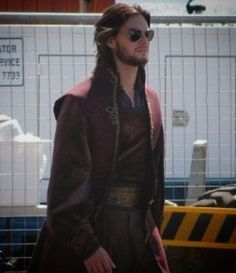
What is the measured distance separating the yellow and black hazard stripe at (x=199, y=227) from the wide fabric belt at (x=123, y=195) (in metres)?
1.04

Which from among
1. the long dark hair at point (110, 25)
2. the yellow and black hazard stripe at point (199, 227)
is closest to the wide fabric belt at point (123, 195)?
the long dark hair at point (110, 25)

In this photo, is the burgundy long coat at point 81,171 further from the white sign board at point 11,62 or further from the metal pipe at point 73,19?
the white sign board at point 11,62

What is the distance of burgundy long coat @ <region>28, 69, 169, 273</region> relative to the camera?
7.14 feet

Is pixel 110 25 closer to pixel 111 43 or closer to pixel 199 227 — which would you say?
pixel 111 43

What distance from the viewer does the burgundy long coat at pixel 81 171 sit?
2.18 metres

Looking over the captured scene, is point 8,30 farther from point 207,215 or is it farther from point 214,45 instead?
point 207,215

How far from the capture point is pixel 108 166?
7.32 ft

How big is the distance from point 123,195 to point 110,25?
67 cm

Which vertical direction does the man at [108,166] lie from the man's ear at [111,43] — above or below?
below

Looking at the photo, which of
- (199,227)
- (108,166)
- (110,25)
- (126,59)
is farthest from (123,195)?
(199,227)

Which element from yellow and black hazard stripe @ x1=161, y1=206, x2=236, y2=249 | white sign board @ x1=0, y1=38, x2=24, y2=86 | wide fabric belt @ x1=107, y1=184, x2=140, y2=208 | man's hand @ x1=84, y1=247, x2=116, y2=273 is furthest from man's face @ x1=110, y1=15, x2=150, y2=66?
white sign board @ x1=0, y1=38, x2=24, y2=86

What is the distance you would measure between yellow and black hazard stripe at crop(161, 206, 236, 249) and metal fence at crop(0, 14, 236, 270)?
0.53m

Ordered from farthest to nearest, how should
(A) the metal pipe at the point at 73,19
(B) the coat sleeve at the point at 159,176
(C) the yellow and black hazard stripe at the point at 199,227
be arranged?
1. (C) the yellow and black hazard stripe at the point at 199,227
2. (A) the metal pipe at the point at 73,19
3. (B) the coat sleeve at the point at 159,176

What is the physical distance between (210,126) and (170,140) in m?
0.39
